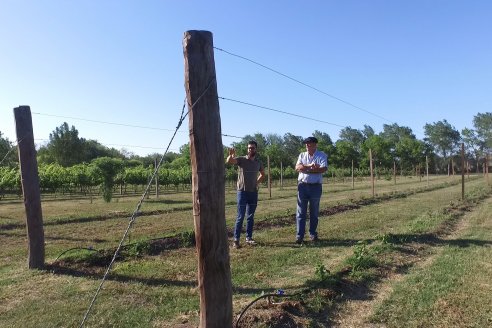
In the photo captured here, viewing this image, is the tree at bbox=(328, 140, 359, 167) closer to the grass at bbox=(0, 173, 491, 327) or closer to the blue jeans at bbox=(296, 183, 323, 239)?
the grass at bbox=(0, 173, 491, 327)

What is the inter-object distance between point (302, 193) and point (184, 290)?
3.42 m

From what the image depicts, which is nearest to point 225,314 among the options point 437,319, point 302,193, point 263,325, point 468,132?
point 263,325

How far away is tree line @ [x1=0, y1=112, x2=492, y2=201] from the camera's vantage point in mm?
26828

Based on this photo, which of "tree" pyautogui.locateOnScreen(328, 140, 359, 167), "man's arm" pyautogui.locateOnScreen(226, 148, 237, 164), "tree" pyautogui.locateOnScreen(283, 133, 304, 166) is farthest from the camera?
"tree" pyautogui.locateOnScreen(283, 133, 304, 166)

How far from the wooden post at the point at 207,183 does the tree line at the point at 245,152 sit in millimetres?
3638

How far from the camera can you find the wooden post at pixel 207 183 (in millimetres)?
3531

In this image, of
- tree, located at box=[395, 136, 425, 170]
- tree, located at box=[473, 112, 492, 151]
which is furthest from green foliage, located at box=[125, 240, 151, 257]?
tree, located at box=[473, 112, 492, 151]

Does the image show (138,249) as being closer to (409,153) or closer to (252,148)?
(252,148)

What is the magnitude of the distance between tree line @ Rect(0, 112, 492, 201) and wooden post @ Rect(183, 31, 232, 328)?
364 cm

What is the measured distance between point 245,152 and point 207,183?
33.0m

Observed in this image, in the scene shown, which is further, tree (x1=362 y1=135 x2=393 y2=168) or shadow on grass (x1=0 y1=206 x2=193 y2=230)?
tree (x1=362 y1=135 x2=393 y2=168)

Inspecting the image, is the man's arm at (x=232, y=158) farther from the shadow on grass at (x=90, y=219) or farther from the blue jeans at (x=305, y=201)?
the shadow on grass at (x=90, y=219)

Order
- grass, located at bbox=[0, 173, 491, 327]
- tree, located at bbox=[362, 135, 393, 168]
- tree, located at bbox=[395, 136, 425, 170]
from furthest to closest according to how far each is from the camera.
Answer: tree, located at bbox=[395, 136, 425, 170], tree, located at bbox=[362, 135, 393, 168], grass, located at bbox=[0, 173, 491, 327]

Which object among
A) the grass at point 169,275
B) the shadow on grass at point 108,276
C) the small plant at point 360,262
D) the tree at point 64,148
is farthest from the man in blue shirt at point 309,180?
the tree at point 64,148
